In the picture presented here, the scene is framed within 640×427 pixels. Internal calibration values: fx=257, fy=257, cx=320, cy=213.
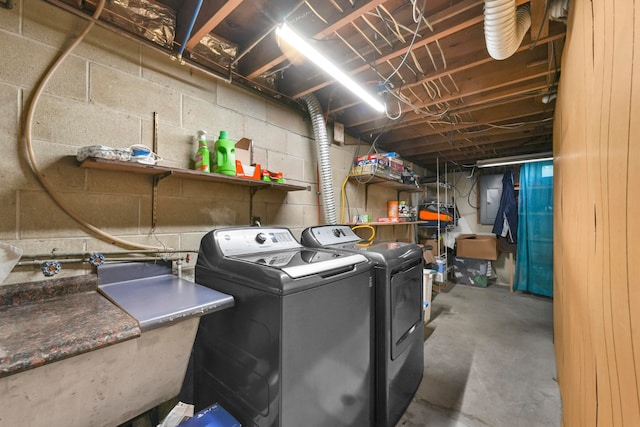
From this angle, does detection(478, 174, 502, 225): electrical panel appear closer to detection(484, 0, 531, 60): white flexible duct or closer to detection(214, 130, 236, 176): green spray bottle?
detection(484, 0, 531, 60): white flexible duct

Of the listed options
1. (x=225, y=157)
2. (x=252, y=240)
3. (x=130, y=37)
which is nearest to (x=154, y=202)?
(x=225, y=157)

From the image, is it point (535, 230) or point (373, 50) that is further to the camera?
point (535, 230)

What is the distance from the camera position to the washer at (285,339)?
3.48ft

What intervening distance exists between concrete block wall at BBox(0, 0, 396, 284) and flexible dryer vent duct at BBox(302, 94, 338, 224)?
1.89 feet

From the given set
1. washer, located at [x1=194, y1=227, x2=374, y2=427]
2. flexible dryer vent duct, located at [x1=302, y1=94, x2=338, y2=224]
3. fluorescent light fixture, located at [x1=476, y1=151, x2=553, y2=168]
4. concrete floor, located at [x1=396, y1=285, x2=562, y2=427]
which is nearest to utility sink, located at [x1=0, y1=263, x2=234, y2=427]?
washer, located at [x1=194, y1=227, x2=374, y2=427]

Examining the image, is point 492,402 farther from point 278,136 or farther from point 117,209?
point 117,209

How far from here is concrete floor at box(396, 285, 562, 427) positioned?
1.81 metres

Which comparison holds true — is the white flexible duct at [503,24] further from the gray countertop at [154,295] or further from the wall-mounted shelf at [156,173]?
the gray countertop at [154,295]

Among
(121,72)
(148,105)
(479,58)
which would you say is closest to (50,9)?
(121,72)

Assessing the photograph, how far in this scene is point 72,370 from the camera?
90 cm

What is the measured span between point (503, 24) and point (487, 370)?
8.74ft

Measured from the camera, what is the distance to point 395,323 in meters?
1.63

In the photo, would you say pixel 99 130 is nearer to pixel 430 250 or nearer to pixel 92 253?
pixel 92 253

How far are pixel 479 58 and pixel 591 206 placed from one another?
1400 mm
